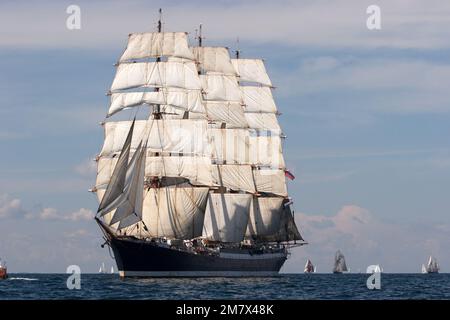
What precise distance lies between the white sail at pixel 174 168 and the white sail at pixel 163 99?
8.18 m

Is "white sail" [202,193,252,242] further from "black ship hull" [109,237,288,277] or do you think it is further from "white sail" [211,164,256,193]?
"black ship hull" [109,237,288,277]

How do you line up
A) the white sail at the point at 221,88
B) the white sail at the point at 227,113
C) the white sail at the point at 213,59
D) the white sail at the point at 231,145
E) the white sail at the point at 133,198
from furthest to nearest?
1. the white sail at the point at 213,59
2. the white sail at the point at 221,88
3. the white sail at the point at 227,113
4. the white sail at the point at 231,145
5. the white sail at the point at 133,198

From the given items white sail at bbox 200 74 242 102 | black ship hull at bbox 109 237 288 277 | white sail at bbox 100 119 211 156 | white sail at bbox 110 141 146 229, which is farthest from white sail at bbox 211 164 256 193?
white sail at bbox 110 141 146 229

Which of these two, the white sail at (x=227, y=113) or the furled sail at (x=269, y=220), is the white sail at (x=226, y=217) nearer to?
the furled sail at (x=269, y=220)

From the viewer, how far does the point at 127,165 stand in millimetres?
117625

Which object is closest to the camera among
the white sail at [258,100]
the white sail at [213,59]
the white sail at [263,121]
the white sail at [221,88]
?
the white sail at [221,88]

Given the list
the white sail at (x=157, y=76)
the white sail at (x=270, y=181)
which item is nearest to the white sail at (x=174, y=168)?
the white sail at (x=157, y=76)

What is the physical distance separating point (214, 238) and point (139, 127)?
22.3 m

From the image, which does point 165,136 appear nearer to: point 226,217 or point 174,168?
point 174,168

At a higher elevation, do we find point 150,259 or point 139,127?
point 139,127

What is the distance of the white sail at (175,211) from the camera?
142 meters
